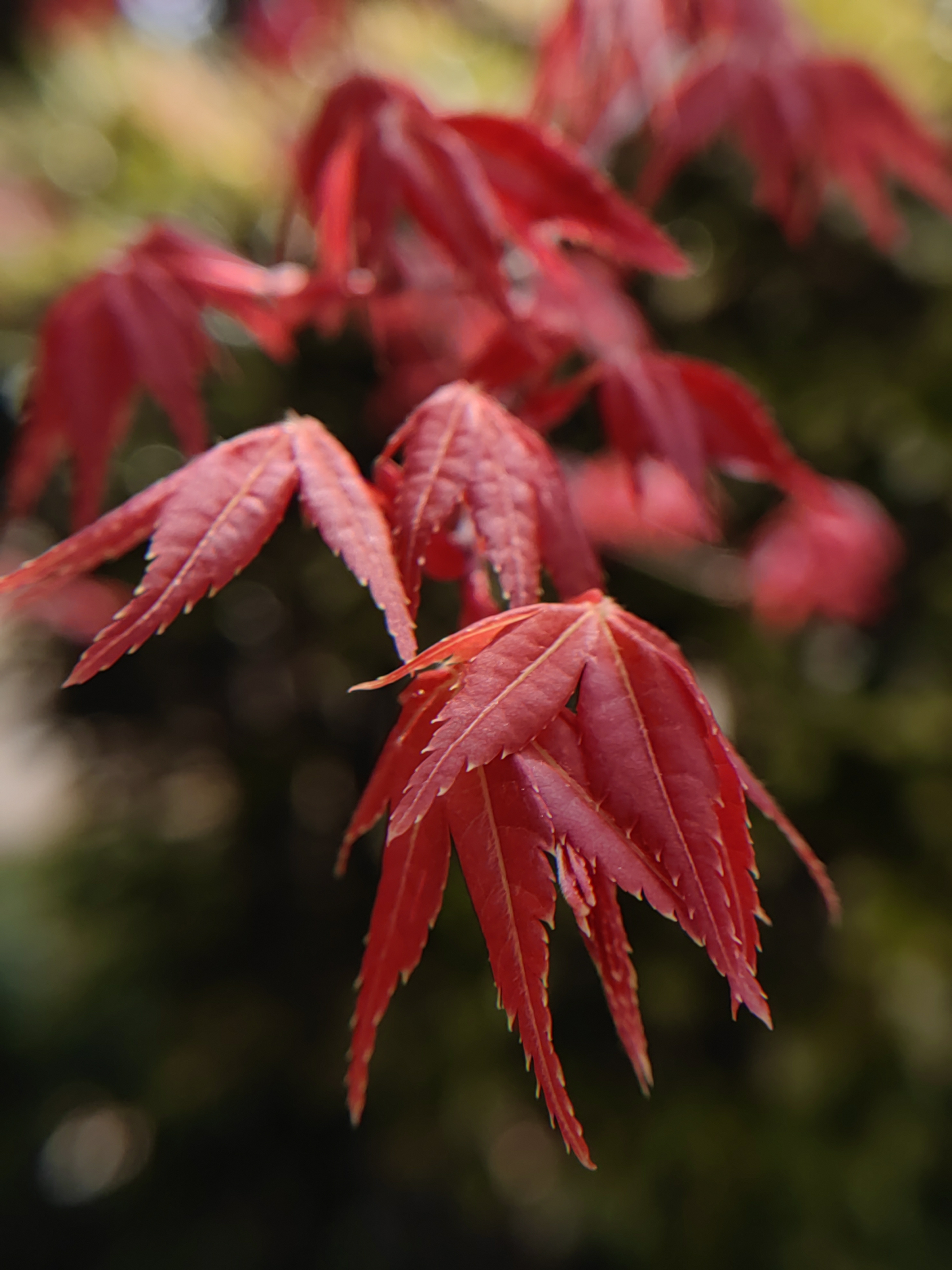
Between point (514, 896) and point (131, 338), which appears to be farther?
point (131, 338)

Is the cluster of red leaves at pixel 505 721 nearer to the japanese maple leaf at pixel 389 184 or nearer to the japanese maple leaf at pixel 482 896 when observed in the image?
the japanese maple leaf at pixel 482 896

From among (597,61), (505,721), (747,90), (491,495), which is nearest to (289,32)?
(597,61)

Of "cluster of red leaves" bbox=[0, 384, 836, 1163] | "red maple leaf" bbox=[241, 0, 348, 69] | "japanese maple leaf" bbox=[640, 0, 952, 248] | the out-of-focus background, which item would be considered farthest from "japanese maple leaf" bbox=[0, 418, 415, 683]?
"red maple leaf" bbox=[241, 0, 348, 69]

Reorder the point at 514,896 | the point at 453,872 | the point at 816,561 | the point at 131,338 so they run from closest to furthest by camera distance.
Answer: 1. the point at 514,896
2. the point at 131,338
3. the point at 816,561
4. the point at 453,872

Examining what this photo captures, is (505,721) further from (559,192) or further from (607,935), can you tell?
(559,192)

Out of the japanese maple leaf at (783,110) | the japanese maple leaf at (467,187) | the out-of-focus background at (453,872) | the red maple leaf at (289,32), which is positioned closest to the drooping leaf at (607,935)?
the japanese maple leaf at (467,187)

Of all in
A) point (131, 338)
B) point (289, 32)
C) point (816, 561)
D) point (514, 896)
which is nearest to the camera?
point (514, 896)

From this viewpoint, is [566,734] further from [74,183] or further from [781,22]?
[74,183]

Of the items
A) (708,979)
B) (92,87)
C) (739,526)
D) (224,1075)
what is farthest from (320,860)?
(92,87)
